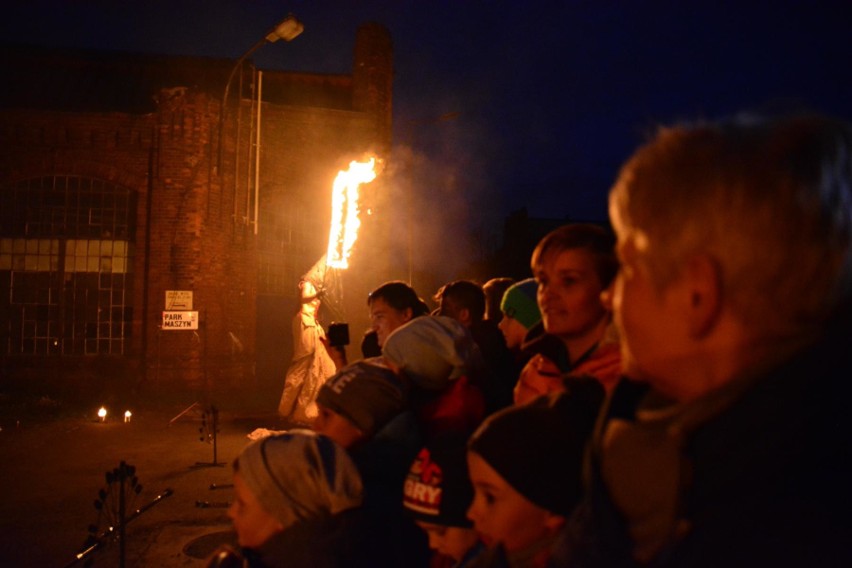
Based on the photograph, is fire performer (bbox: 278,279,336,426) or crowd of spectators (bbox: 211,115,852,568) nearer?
crowd of spectators (bbox: 211,115,852,568)

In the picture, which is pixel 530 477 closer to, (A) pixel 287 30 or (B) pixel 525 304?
(B) pixel 525 304

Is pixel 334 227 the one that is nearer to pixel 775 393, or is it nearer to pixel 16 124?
pixel 775 393

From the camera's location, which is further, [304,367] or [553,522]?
[304,367]

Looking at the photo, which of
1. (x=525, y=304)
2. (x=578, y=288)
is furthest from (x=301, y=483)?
(x=525, y=304)

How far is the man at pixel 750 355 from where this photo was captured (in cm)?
87

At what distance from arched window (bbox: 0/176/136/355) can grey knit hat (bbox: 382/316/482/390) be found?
14.4 metres

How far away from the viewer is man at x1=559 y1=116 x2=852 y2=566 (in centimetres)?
87

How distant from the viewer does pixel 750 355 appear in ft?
2.95

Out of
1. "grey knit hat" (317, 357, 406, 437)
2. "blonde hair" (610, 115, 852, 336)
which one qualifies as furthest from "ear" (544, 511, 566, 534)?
"grey knit hat" (317, 357, 406, 437)

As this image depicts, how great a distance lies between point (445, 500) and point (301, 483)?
0.51 meters

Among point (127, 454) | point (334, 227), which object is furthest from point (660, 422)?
point (127, 454)

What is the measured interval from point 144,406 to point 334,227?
779cm

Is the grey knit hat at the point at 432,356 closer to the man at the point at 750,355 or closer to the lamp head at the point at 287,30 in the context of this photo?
the man at the point at 750,355

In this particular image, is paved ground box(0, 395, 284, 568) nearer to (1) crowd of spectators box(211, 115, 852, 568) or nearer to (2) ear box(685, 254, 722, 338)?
(1) crowd of spectators box(211, 115, 852, 568)
